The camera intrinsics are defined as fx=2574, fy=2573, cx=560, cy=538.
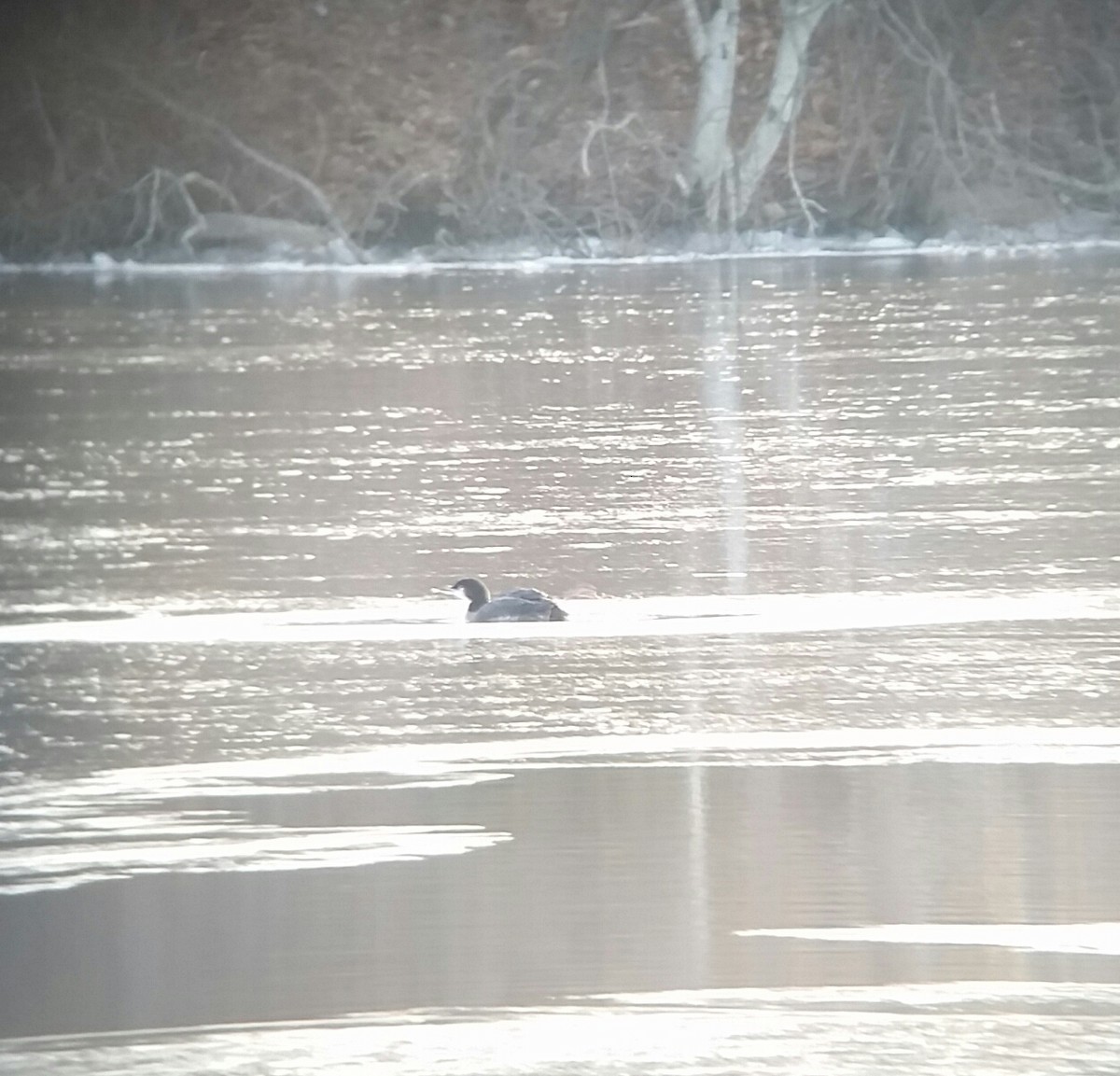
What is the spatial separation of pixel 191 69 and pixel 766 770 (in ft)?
74.3

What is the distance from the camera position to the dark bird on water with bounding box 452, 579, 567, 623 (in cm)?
733

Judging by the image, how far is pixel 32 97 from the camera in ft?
89.0

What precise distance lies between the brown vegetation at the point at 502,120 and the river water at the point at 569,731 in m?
13.1

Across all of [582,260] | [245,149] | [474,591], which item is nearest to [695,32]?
[582,260]

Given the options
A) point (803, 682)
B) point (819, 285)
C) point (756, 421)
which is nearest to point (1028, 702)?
point (803, 682)

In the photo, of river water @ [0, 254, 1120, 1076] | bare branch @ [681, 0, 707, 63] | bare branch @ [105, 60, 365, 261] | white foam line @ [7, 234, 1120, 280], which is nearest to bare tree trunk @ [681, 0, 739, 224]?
bare branch @ [681, 0, 707, 63]

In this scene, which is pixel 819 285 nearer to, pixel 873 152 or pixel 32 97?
pixel 873 152

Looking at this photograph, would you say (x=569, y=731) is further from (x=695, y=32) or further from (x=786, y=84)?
(x=695, y=32)

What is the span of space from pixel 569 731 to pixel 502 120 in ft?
69.0

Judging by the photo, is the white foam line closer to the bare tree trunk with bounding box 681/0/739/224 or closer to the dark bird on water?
the bare tree trunk with bounding box 681/0/739/224

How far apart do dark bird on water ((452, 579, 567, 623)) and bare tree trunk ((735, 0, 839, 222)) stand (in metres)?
19.4

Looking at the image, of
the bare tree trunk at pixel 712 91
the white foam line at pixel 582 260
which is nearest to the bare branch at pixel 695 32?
the bare tree trunk at pixel 712 91

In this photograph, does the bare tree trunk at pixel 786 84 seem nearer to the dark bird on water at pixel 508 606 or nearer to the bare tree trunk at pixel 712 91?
the bare tree trunk at pixel 712 91

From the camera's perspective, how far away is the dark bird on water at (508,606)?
289 inches
